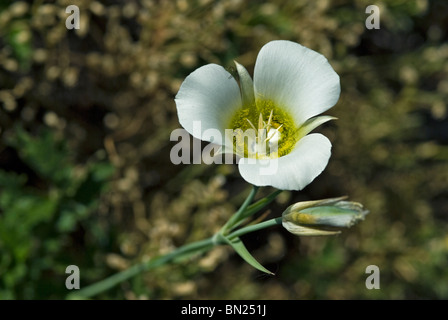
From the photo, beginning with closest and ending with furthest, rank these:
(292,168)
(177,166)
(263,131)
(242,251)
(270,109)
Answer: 1. (292,168)
2. (242,251)
3. (263,131)
4. (270,109)
5. (177,166)

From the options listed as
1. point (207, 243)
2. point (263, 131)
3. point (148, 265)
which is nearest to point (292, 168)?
point (263, 131)

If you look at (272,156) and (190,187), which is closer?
(272,156)

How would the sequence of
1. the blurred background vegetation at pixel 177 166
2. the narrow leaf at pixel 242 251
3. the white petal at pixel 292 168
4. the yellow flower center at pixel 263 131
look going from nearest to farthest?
the white petal at pixel 292 168 < the narrow leaf at pixel 242 251 < the yellow flower center at pixel 263 131 < the blurred background vegetation at pixel 177 166

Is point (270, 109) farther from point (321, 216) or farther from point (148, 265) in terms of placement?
point (148, 265)

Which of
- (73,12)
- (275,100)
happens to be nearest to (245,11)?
(73,12)

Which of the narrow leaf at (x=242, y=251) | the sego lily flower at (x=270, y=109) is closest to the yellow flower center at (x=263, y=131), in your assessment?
the sego lily flower at (x=270, y=109)

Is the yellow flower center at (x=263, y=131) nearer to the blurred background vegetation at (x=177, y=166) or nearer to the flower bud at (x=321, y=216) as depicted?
the flower bud at (x=321, y=216)

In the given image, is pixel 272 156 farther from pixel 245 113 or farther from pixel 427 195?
pixel 427 195
